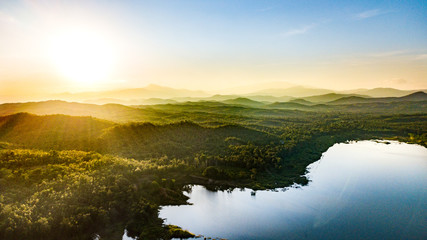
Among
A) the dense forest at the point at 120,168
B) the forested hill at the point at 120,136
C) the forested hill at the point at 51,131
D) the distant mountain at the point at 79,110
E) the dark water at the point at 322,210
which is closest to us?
the dense forest at the point at 120,168

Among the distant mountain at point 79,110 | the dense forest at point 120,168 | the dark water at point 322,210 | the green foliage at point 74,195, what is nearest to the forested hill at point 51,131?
the dense forest at point 120,168

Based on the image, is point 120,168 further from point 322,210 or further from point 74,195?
point 322,210

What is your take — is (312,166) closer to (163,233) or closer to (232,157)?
(232,157)

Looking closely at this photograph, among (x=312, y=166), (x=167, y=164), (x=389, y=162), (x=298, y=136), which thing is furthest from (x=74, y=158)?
(x=389, y=162)

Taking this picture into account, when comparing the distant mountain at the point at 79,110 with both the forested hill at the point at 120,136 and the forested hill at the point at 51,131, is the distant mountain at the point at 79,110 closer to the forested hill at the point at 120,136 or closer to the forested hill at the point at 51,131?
the forested hill at the point at 51,131

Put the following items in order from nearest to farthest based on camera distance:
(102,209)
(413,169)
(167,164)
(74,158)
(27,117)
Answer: (102,209) < (74,158) < (167,164) < (413,169) < (27,117)
